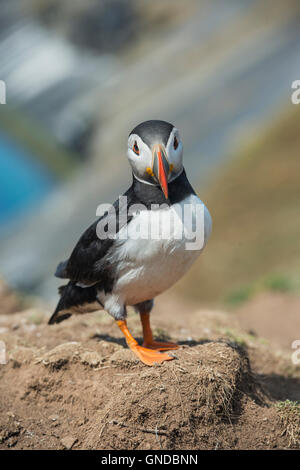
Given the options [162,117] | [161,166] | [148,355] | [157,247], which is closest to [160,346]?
[148,355]

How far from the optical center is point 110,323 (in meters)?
6.71

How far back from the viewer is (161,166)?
4.39 metres

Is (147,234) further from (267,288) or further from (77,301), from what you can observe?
(267,288)

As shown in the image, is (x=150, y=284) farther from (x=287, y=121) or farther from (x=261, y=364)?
(x=287, y=121)


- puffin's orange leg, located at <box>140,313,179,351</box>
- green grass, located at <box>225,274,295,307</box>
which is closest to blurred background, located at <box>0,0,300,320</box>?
green grass, located at <box>225,274,295,307</box>

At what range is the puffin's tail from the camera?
5.37 m

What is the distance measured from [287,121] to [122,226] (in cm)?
1947

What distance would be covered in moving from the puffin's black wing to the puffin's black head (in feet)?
1.45

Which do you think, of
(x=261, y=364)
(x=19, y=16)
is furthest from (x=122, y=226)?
(x=19, y=16)

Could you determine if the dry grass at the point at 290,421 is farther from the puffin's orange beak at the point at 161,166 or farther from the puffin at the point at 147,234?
the puffin's orange beak at the point at 161,166

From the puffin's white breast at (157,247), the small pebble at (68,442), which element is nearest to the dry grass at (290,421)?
the puffin's white breast at (157,247)

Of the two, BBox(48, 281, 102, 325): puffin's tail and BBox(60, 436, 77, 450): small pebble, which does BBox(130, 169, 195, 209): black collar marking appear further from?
BBox(60, 436, 77, 450): small pebble

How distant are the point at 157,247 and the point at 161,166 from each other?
2.20ft

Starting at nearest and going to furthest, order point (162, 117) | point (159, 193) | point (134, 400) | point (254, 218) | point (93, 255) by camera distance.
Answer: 1. point (134, 400)
2. point (159, 193)
3. point (93, 255)
4. point (254, 218)
5. point (162, 117)
